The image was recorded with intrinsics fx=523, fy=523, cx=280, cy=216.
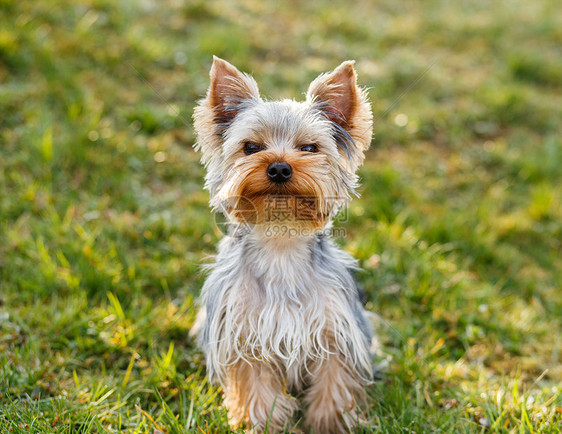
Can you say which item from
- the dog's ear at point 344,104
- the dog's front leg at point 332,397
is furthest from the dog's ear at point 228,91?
the dog's front leg at point 332,397

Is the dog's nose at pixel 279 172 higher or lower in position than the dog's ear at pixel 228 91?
lower

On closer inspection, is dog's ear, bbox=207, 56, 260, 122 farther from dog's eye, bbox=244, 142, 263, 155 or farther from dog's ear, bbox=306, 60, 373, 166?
dog's ear, bbox=306, 60, 373, 166

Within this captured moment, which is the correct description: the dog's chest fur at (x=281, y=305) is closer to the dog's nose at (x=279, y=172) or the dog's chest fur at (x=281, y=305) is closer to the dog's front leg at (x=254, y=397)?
the dog's front leg at (x=254, y=397)

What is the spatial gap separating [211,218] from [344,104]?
7.84 ft

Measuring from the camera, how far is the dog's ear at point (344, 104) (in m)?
3.16

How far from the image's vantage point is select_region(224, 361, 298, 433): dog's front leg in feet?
11.0

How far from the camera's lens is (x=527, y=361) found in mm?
4156

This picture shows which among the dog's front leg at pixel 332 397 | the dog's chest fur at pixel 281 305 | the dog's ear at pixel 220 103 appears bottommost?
the dog's front leg at pixel 332 397

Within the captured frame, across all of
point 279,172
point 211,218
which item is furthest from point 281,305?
point 211,218

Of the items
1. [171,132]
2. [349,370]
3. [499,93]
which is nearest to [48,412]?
[349,370]

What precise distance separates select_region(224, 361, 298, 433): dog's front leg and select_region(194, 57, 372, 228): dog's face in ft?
3.29

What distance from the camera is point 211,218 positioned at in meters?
5.25

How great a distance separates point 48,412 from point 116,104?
13.8ft

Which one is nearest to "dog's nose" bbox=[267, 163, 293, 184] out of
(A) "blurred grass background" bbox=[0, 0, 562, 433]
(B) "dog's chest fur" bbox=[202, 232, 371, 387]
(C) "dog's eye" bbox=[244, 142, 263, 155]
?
(C) "dog's eye" bbox=[244, 142, 263, 155]
